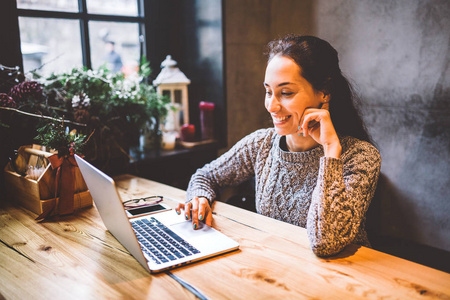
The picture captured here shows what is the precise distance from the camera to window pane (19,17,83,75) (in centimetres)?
209

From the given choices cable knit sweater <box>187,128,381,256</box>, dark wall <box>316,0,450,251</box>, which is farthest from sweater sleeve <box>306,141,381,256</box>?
dark wall <box>316,0,450,251</box>

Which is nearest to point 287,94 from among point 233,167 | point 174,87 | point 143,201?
point 233,167

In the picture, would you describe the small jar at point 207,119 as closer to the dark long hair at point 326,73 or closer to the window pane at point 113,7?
the window pane at point 113,7

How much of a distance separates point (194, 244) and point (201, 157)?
145 centimetres

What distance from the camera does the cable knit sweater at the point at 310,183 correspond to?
1158mm

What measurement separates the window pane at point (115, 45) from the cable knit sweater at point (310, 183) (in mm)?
1124

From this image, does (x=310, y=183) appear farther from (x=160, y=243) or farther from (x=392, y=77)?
(x=392, y=77)

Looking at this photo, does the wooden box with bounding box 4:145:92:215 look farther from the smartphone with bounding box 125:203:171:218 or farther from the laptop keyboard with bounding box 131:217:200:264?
the laptop keyboard with bounding box 131:217:200:264

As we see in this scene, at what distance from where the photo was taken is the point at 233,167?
5.68 feet

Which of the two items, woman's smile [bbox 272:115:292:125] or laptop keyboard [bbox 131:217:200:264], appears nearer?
laptop keyboard [bbox 131:217:200:264]

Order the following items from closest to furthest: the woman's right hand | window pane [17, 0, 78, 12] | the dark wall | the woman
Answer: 1. the woman
2. the woman's right hand
3. window pane [17, 0, 78, 12]
4. the dark wall

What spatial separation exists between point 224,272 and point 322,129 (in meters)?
0.60

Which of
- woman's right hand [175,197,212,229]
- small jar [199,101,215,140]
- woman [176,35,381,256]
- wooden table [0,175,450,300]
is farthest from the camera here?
small jar [199,101,215,140]

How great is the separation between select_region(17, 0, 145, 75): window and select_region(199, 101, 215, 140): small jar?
0.52 m
